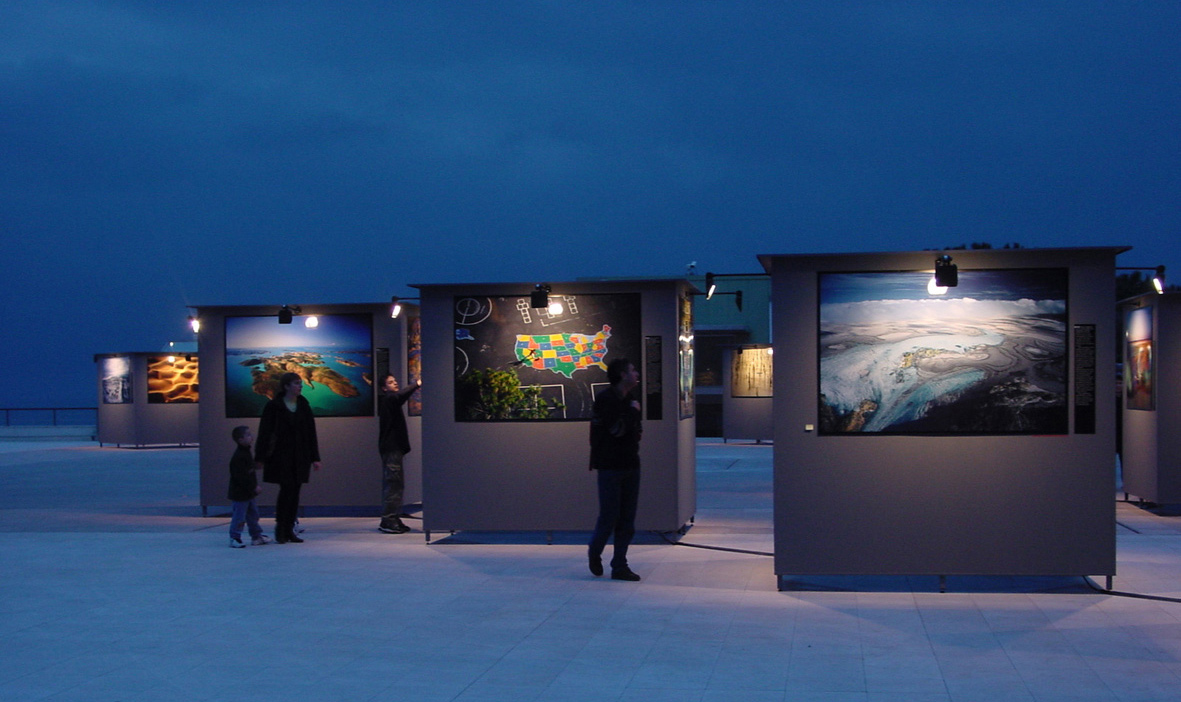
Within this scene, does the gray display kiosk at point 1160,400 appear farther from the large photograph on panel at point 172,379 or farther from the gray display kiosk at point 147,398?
the large photograph on panel at point 172,379

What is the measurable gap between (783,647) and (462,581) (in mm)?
3244

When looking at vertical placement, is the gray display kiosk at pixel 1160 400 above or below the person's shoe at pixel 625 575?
above

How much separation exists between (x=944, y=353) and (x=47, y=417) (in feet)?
120

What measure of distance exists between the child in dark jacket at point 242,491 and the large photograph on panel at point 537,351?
215cm

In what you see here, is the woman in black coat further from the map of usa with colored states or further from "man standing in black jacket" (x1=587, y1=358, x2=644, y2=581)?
"man standing in black jacket" (x1=587, y1=358, x2=644, y2=581)

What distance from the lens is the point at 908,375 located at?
8.65 metres

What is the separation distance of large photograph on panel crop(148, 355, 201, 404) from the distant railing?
29.5ft

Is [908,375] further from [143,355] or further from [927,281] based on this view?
[143,355]

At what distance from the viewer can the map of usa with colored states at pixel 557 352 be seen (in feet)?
37.3

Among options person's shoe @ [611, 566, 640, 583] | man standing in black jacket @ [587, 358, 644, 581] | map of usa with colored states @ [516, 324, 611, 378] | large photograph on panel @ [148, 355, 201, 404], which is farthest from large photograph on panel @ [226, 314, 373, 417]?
large photograph on panel @ [148, 355, 201, 404]

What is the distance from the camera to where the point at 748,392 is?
29.3 m

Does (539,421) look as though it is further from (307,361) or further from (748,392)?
(748,392)

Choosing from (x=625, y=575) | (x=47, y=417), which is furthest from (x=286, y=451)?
(x=47, y=417)

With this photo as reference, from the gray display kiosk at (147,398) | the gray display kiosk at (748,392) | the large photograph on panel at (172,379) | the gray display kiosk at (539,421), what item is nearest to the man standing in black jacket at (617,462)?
the gray display kiosk at (539,421)
